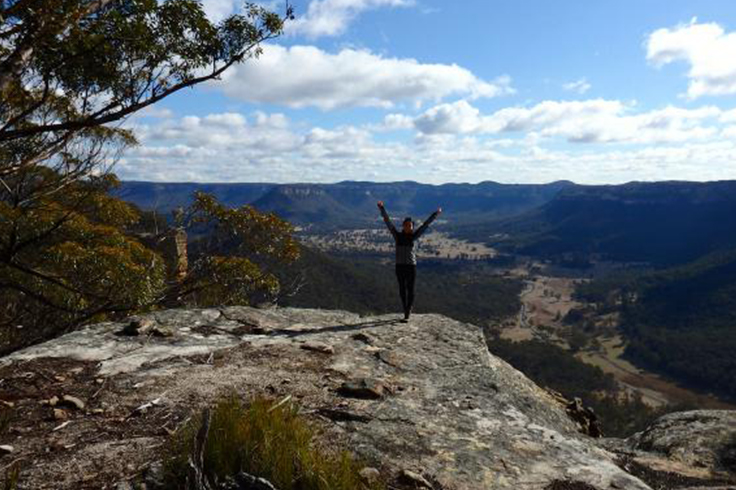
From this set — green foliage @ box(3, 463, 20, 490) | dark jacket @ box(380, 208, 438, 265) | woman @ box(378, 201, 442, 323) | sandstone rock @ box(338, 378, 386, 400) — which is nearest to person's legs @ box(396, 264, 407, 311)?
woman @ box(378, 201, 442, 323)

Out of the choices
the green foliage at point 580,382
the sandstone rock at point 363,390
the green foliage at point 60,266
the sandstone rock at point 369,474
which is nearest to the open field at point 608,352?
the green foliage at point 580,382

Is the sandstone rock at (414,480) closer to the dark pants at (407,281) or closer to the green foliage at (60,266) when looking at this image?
the dark pants at (407,281)

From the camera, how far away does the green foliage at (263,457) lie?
4438mm

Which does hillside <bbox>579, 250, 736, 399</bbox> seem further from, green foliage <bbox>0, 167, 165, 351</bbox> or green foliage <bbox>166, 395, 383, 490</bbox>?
green foliage <bbox>166, 395, 383, 490</bbox>

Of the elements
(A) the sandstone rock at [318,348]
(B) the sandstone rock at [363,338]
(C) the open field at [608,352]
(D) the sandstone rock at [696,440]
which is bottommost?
(C) the open field at [608,352]

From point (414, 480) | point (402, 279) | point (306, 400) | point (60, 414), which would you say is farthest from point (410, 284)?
point (60, 414)

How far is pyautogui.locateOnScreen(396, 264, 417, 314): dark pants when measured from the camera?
13.1 m

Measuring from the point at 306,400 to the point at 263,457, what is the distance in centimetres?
293

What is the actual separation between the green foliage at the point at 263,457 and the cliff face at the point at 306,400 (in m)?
0.98

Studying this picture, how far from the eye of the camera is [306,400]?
7453 mm

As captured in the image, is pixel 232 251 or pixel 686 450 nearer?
pixel 686 450

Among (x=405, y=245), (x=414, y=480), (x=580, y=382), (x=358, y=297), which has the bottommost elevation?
(x=580, y=382)

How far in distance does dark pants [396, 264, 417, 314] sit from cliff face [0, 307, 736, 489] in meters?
1.34

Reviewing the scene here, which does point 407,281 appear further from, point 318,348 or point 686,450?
point 686,450
